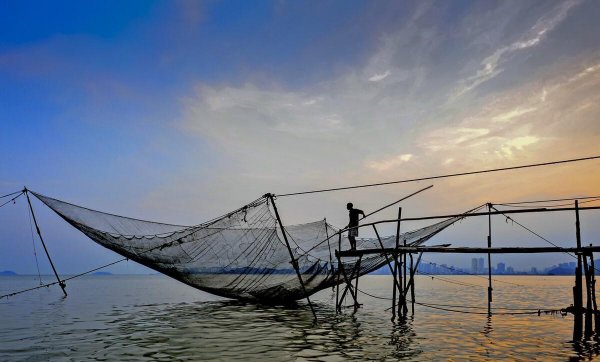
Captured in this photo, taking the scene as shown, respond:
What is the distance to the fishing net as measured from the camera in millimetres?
11852

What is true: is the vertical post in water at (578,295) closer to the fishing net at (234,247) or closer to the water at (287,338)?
the water at (287,338)

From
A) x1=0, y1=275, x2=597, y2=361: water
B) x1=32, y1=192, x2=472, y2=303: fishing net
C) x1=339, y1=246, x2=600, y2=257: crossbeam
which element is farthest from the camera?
x1=32, y1=192, x2=472, y2=303: fishing net

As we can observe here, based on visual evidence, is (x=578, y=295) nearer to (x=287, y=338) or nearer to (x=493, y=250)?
(x=493, y=250)

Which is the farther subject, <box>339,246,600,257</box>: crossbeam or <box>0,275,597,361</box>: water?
<box>339,246,600,257</box>: crossbeam

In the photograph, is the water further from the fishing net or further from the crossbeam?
the crossbeam

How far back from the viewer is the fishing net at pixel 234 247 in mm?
11852

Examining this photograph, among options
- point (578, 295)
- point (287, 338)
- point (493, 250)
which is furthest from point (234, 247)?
point (578, 295)

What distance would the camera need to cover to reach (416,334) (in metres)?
10.9

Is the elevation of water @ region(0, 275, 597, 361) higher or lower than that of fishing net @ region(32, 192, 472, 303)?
lower

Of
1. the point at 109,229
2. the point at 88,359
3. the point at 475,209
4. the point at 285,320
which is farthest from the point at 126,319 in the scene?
the point at 475,209

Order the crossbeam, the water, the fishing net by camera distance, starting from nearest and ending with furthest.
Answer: the water, the crossbeam, the fishing net

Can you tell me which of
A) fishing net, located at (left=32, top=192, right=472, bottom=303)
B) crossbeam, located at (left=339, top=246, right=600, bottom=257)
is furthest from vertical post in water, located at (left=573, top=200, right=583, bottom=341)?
fishing net, located at (left=32, top=192, right=472, bottom=303)

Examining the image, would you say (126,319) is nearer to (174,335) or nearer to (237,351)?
(174,335)

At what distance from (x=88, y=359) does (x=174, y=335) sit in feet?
8.76
